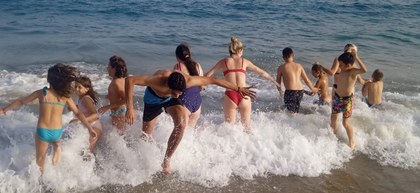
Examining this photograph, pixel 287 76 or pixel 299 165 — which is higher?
pixel 287 76

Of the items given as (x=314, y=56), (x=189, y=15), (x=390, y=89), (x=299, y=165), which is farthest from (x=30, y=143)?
(x=189, y=15)

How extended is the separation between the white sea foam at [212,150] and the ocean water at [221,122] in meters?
0.02

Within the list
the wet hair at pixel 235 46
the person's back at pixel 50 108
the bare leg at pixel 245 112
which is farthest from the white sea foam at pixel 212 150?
the wet hair at pixel 235 46

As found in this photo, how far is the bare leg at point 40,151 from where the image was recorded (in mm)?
4715

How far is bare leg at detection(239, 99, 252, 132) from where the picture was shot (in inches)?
249

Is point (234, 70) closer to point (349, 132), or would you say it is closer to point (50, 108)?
point (349, 132)

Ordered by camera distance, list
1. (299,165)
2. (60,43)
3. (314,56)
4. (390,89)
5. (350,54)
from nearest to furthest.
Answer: (299,165), (350,54), (390,89), (314,56), (60,43)

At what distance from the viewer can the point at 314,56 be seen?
12.2 metres

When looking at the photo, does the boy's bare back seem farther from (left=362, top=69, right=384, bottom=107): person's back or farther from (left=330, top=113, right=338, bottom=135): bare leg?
(left=362, top=69, right=384, bottom=107): person's back

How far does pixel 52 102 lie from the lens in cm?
459

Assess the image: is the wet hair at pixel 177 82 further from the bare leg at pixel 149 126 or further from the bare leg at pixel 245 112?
the bare leg at pixel 245 112

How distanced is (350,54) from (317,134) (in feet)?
4.97

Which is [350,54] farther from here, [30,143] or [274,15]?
[274,15]

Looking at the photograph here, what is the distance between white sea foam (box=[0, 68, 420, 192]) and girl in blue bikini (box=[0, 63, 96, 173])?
0.54 metres
